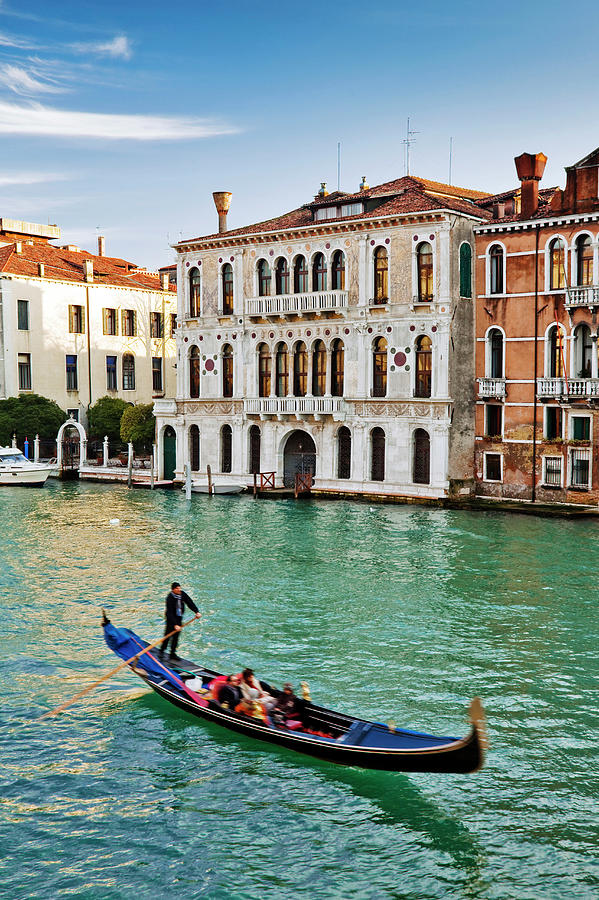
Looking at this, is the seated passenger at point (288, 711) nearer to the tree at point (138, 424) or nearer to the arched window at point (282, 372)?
the arched window at point (282, 372)

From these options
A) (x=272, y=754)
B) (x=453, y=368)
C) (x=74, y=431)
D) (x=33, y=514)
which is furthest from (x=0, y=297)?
(x=272, y=754)

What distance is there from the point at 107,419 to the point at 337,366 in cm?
1459

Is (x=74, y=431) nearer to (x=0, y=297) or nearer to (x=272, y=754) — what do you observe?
(x=0, y=297)

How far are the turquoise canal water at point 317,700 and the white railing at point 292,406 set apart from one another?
955 cm

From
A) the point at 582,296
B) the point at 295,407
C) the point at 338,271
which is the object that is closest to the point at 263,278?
the point at 338,271

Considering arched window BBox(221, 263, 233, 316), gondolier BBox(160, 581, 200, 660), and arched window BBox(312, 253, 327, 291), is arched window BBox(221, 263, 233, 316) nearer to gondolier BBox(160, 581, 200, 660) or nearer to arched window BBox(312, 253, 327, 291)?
arched window BBox(312, 253, 327, 291)

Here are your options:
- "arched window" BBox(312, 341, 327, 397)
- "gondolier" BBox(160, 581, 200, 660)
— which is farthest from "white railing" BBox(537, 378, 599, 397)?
"gondolier" BBox(160, 581, 200, 660)

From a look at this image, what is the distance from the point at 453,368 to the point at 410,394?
→ 1686 millimetres

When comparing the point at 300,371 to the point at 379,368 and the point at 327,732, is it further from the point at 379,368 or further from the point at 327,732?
the point at 327,732

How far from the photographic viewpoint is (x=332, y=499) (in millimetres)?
32562

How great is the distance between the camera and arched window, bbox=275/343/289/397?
3456cm

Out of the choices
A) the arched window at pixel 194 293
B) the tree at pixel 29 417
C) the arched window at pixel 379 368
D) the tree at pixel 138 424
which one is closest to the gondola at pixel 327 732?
the arched window at pixel 379 368

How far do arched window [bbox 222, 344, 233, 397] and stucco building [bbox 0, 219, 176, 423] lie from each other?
13.0 m

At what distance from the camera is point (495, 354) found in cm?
3072
